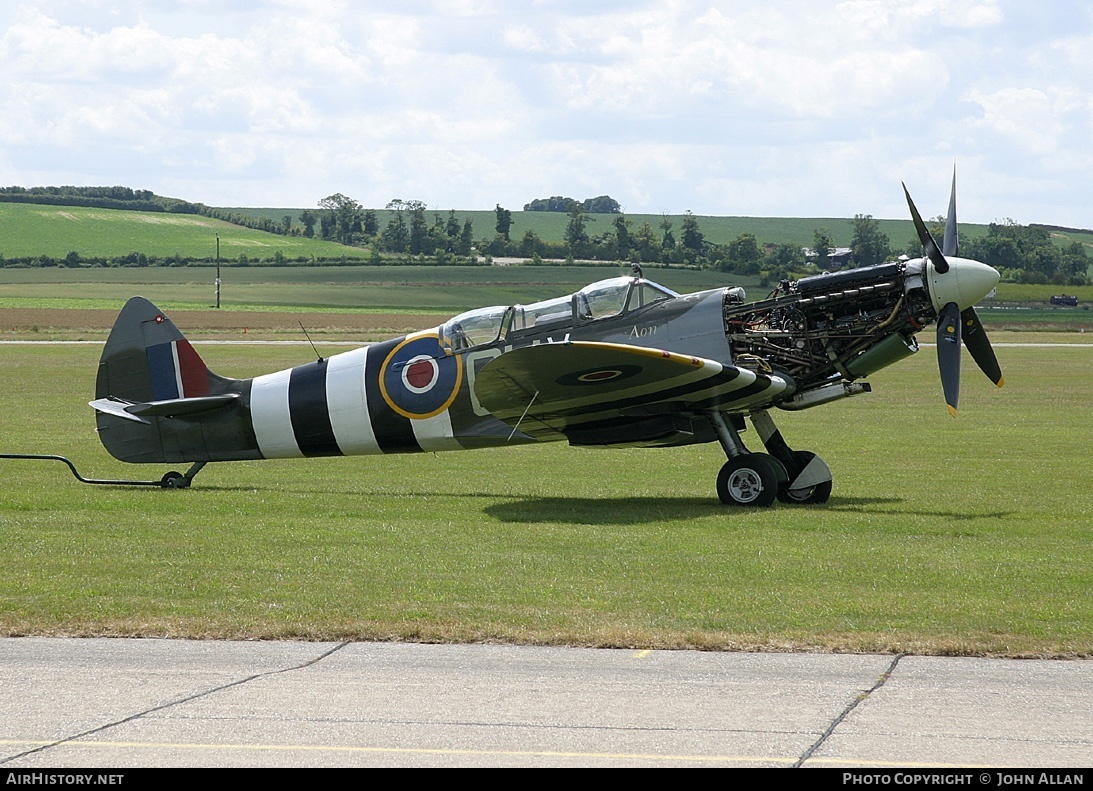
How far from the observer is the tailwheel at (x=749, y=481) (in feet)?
46.9

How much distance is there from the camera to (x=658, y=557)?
11.2 meters

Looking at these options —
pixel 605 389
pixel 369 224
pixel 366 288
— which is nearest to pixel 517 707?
A: pixel 605 389

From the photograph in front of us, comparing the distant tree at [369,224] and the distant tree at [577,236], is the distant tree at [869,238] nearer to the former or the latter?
the distant tree at [577,236]

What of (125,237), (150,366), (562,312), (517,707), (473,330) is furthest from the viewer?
(125,237)

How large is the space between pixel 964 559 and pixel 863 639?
3062 millimetres

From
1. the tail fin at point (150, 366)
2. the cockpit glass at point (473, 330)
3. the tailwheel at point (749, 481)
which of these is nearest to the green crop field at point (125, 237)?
the tail fin at point (150, 366)

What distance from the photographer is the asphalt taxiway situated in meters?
5.89

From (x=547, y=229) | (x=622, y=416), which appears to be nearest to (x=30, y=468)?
(x=622, y=416)

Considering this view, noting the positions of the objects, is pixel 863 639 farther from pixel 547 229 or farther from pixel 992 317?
pixel 547 229

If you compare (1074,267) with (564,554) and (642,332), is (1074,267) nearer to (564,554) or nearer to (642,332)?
(642,332)

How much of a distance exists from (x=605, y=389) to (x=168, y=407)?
582cm

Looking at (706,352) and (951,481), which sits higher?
(706,352)

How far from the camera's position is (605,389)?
1409 centimetres

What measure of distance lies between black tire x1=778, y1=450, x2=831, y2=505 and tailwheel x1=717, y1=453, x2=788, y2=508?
1.24 feet
